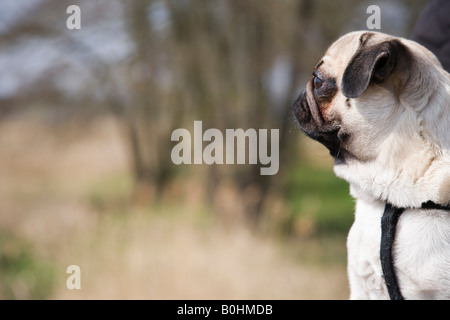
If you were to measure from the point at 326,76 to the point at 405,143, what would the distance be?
55cm

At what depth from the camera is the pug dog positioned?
7.45 ft

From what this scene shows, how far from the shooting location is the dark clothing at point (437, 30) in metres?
2.92

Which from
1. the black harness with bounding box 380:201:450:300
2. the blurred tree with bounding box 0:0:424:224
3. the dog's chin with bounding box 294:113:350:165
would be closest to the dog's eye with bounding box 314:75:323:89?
the dog's chin with bounding box 294:113:350:165

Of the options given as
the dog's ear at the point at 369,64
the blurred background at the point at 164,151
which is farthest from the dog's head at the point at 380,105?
the blurred background at the point at 164,151

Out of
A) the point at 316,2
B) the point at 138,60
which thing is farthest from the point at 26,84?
the point at 316,2

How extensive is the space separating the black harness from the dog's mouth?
16.3 inches

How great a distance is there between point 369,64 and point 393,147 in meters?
0.43

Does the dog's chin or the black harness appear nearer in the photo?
the black harness

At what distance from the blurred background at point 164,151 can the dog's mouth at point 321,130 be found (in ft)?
7.21

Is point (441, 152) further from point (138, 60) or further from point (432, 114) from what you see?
point (138, 60)

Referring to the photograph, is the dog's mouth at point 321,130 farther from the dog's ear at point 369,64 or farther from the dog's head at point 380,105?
the dog's ear at point 369,64

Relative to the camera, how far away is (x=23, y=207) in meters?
8.34

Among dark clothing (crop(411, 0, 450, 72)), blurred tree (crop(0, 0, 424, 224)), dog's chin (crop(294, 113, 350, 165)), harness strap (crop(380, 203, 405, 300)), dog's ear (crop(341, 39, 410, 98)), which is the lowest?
harness strap (crop(380, 203, 405, 300))

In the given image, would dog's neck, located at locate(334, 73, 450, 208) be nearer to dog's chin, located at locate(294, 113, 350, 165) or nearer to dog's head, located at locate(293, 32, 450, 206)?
dog's head, located at locate(293, 32, 450, 206)
